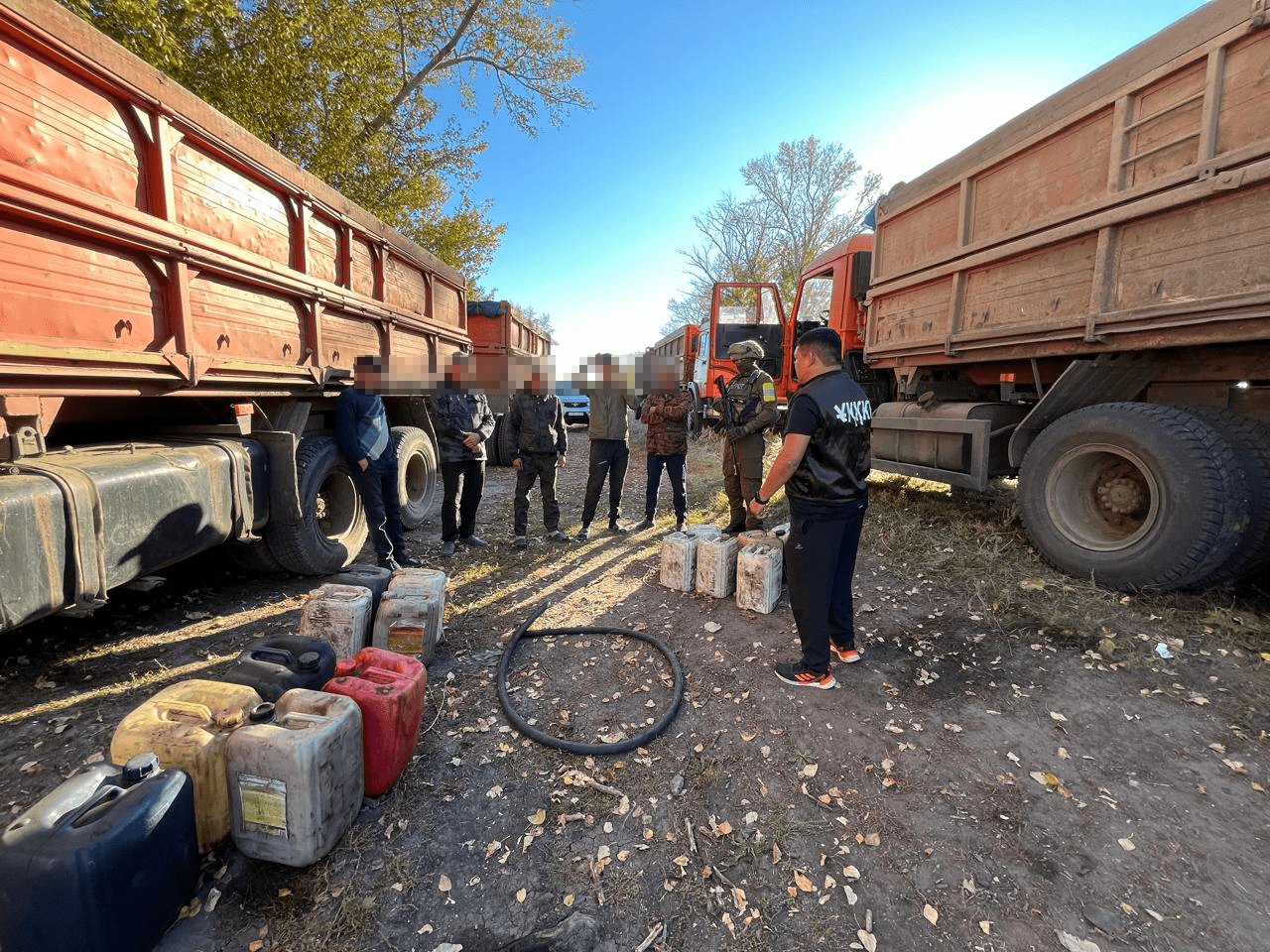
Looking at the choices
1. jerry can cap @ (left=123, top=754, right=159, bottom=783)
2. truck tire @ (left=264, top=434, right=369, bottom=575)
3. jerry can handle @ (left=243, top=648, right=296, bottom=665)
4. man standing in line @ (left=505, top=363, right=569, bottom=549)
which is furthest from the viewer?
man standing in line @ (left=505, top=363, right=569, bottom=549)

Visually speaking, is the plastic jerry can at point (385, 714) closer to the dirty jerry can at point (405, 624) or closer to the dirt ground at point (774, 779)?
the dirt ground at point (774, 779)

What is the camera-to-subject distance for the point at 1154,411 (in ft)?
11.7

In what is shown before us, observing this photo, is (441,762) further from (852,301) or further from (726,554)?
(852,301)

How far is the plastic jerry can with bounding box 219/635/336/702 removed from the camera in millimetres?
2240

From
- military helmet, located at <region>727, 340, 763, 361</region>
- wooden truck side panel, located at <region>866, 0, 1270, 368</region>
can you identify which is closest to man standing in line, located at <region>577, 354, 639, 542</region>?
military helmet, located at <region>727, 340, 763, 361</region>

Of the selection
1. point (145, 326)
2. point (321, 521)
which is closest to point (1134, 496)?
point (145, 326)

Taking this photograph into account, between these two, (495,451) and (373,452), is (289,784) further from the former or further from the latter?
(495,451)

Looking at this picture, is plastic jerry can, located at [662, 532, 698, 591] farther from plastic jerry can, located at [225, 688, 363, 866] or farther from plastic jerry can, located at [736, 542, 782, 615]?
plastic jerry can, located at [225, 688, 363, 866]

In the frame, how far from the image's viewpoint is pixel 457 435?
500 cm

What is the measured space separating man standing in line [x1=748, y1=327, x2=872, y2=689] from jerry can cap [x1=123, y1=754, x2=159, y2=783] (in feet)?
8.59

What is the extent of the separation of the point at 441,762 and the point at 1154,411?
4.71m

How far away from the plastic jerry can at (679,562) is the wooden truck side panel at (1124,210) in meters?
3.15

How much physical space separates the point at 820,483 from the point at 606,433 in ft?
10.4

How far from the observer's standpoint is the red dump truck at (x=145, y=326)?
2.15m
